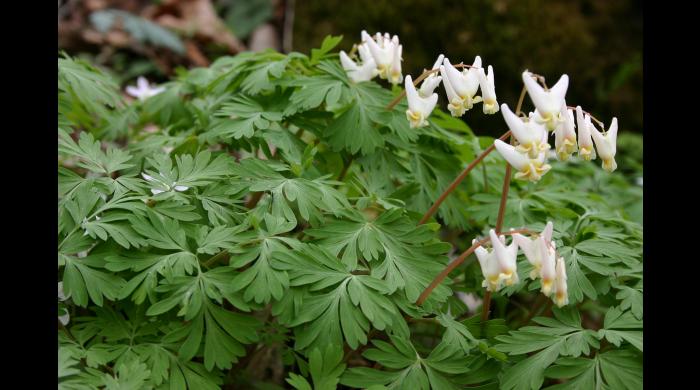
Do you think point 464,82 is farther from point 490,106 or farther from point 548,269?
point 548,269

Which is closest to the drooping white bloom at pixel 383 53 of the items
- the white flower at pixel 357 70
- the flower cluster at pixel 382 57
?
the flower cluster at pixel 382 57

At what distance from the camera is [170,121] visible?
336 centimetres

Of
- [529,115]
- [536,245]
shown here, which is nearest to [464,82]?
[529,115]

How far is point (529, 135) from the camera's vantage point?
204 centimetres

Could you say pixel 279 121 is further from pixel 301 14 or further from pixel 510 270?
pixel 301 14

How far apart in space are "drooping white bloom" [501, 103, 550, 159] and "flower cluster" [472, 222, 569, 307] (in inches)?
9.2

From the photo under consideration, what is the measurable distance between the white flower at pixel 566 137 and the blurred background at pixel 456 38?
416 cm

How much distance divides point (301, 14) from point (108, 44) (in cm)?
197

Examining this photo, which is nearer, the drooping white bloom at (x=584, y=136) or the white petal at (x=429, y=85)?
the drooping white bloom at (x=584, y=136)

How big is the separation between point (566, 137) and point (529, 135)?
0.59 ft

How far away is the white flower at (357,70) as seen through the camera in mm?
2785

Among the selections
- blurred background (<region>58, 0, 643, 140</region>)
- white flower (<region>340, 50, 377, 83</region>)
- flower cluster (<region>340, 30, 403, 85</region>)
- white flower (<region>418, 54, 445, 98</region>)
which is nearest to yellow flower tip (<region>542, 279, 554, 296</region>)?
white flower (<region>418, 54, 445, 98</region>)

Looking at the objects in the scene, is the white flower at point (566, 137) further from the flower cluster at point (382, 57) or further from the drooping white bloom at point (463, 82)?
the flower cluster at point (382, 57)

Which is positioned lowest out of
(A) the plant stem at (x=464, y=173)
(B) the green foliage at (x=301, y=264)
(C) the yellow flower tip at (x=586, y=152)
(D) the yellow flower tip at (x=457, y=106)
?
(B) the green foliage at (x=301, y=264)
